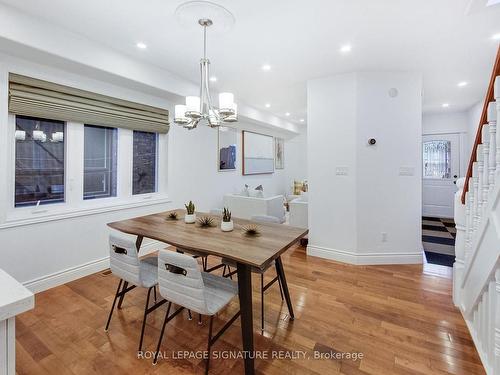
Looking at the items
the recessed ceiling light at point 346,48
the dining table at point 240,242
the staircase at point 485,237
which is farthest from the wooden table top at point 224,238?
the recessed ceiling light at point 346,48

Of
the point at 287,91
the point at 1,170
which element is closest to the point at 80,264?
the point at 1,170

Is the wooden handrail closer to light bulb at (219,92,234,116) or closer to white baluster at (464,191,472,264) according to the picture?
white baluster at (464,191,472,264)

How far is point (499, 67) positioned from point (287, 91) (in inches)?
126

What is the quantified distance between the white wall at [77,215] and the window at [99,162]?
31cm

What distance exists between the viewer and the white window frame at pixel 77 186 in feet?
8.14

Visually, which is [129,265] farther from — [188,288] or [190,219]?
[190,219]

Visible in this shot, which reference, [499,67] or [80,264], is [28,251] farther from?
[499,67]

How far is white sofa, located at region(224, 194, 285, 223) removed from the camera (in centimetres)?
448

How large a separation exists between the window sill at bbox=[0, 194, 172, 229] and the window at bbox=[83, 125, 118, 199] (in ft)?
0.51

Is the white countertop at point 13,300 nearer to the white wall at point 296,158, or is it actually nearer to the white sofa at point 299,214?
the white sofa at point 299,214

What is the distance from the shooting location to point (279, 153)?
7816 millimetres

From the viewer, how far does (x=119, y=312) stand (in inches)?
90.1

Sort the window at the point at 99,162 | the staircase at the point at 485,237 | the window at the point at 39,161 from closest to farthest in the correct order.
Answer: the staircase at the point at 485,237
the window at the point at 39,161
the window at the point at 99,162

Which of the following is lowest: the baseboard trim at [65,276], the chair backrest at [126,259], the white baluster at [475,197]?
the baseboard trim at [65,276]
